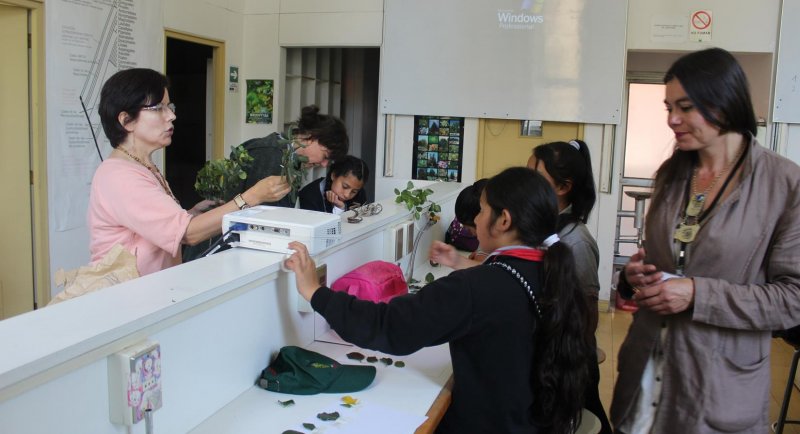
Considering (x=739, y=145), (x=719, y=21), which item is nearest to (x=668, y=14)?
(x=719, y=21)

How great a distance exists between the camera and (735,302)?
1406mm

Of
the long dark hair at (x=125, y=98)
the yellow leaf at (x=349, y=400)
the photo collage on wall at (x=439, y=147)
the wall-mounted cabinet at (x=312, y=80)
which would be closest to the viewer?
the yellow leaf at (x=349, y=400)

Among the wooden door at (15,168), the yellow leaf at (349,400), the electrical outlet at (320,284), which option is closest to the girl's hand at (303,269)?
the electrical outlet at (320,284)

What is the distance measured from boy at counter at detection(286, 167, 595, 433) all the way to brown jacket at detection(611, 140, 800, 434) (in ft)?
0.75

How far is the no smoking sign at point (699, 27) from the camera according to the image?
501 centimetres

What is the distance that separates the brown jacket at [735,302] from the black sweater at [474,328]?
1.09 feet

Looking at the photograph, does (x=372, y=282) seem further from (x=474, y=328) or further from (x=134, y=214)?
(x=134, y=214)

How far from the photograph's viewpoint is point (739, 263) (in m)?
1.44

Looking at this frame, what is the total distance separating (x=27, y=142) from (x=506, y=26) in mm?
3511

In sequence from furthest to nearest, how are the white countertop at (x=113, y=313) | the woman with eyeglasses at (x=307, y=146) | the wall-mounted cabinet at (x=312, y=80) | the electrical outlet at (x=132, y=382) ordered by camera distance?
the wall-mounted cabinet at (x=312, y=80) → the woman with eyeglasses at (x=307, y=146) → the electrical outlet at (x=132, y=382) → the white countertop at (x=113, y=313)

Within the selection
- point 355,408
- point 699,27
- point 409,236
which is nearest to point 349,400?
point 355,408

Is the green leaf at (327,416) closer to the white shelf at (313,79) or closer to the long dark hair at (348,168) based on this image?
the long dark hair at (348,168)

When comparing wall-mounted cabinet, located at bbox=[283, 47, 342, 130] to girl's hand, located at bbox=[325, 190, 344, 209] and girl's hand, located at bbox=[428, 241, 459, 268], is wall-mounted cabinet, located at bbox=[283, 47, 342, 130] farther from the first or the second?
girl's hand, located at bbox=[428, 241, 459, 268]

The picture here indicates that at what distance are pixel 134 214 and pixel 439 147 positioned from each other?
394 cm
